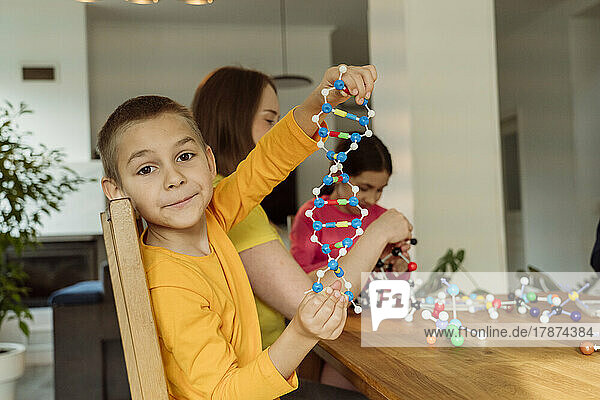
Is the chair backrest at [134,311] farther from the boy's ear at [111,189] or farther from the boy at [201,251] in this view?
the boy's ear at [111,189]

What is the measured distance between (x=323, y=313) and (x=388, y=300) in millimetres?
547

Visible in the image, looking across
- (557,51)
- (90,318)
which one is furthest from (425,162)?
(557,51)

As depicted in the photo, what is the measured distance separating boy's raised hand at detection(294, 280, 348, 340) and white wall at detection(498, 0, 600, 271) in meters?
5.06

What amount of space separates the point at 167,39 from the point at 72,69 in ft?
3.72

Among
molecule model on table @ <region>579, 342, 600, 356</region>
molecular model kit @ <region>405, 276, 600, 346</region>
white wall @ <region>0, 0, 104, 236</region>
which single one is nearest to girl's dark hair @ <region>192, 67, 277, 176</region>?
molecular model kit @ <region>405, 276, 600, 346</region>

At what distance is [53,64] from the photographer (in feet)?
19.9

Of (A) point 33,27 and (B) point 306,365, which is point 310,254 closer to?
(B) point 306,365

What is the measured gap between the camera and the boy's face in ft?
3.36

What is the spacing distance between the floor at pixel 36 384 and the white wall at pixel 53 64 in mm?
2184

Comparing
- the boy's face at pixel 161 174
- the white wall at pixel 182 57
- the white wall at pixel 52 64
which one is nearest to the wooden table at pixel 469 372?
the boy's face at pixel 161 174

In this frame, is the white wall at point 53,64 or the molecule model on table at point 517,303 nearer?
the molecule model on table at point 517,303

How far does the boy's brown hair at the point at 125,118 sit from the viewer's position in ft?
3.44

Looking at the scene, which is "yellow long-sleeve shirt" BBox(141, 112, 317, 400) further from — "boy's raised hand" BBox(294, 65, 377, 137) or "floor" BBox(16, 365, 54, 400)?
"floor" BBox(16, 365, 54, 400)

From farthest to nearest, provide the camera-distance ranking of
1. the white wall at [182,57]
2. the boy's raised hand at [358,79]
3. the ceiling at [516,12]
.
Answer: the white wall at [182,57], the ceiling at [516,12], the boy's raised hand at [358,79]
